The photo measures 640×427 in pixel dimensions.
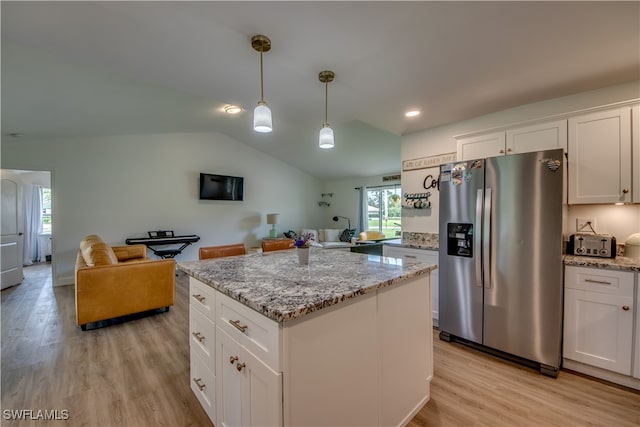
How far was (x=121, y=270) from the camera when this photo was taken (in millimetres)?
3033

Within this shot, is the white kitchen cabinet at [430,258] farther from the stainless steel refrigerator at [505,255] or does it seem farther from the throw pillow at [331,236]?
the throw pillow at [331,236]

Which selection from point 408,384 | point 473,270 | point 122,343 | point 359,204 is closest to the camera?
point 408,384

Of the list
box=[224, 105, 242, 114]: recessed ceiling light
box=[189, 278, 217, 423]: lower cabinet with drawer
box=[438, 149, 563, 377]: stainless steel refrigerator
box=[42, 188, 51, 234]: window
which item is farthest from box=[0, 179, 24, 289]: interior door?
box=[438, 149, 563, 377]: stainless steel refrigerator

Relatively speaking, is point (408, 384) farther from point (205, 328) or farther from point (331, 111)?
point (331, 111)

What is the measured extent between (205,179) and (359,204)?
388 cm

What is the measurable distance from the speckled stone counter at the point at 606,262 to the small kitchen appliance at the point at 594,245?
0.06 m

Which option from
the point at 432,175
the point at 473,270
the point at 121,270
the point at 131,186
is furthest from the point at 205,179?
the point at 473,270

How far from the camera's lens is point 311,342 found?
3.57ft

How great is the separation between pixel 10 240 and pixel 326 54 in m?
6.02

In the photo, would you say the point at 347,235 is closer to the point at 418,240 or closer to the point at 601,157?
the point at 418,240

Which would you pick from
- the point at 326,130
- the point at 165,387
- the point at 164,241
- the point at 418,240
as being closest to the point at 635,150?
the point at 418,240

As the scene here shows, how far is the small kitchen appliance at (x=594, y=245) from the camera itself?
83.1 inches

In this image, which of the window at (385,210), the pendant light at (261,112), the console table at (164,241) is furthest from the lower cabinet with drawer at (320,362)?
the window at (385,210)

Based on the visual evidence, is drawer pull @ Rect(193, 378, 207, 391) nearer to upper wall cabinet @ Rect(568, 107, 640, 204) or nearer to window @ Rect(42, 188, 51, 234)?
upper wall cabinet @ Rect(568, 107, 640, 204)
